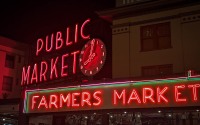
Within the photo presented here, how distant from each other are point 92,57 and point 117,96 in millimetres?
4711

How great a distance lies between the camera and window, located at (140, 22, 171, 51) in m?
21.3

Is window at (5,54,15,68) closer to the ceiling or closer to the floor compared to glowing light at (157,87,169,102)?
closer to the ceiling

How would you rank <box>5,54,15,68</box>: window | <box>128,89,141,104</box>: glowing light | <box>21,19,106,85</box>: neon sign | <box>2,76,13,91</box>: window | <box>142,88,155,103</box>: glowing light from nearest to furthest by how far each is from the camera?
<box>142,88,155,103</box>: glowing light, <box>128,89,141,104</box>: glowing light, <box>21,19,106,85</box>: neon sign, <box>2,76,13,91</box>: window, <box>5,54,15,68</box>: window

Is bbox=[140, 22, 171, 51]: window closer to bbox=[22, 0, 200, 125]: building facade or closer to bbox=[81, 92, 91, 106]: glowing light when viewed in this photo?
bbox=[22, 0, 200, 125]: building facade

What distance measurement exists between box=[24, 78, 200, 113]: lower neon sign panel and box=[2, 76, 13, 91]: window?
18.0 meters

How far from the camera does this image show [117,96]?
17.8 metres

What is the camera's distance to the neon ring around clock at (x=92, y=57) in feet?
69.6

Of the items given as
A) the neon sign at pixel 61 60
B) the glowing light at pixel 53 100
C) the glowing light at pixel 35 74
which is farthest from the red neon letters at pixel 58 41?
the glowing light at pixel 53 100

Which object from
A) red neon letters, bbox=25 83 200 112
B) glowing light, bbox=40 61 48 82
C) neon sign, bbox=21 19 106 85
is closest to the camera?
red neon letters, bbox=25 83 200 112

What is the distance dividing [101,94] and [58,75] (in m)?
6.23

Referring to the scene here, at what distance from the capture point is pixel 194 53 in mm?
19922

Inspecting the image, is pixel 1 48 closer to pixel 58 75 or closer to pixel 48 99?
pixel 58 75

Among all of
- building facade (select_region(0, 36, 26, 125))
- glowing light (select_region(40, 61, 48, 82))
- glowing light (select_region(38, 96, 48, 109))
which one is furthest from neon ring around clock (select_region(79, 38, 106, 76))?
building facade (select_region(0, 36, 26, 125))

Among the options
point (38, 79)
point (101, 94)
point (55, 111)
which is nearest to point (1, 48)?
point (38, 79)
